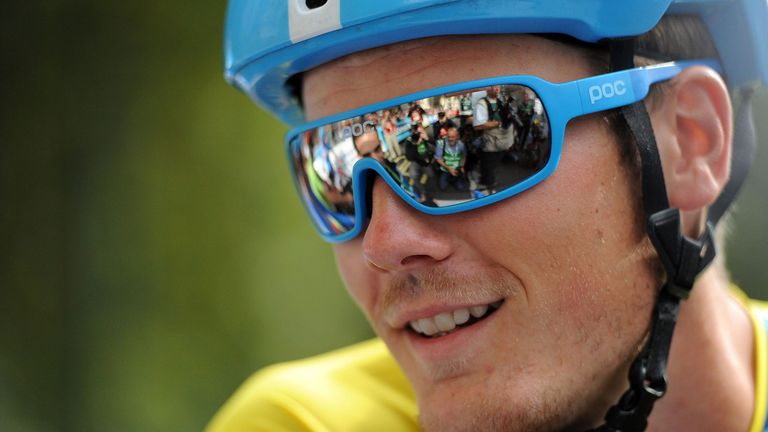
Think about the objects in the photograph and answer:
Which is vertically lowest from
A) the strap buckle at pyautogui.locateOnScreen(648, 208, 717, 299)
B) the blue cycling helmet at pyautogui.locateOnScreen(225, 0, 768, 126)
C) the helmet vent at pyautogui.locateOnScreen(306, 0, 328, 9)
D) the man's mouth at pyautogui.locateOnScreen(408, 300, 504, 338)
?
the man's mouth at pyautogui.locateOnScreen(408, 300, 504, 338)

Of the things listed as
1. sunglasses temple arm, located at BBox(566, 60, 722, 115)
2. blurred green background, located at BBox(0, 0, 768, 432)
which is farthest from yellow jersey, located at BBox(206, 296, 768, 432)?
blurred green background, located at BBox(0, 0, 768, 432)

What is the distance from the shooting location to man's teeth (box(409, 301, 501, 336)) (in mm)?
1910

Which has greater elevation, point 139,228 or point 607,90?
point 607,90

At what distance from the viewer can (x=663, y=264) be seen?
1940 millimetres

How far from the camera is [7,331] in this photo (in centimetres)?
425

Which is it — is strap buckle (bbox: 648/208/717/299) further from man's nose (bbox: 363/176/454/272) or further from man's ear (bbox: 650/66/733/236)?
man's nose (bbox: 363/176/454/272)

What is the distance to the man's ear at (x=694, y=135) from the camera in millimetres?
1940

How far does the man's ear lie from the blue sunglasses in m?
0.11

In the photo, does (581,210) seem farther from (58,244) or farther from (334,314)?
(334,314)

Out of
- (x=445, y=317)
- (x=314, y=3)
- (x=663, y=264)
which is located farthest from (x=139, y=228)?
(x=663, y=264)

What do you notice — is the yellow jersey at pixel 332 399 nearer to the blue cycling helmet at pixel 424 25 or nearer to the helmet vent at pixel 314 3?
the blue cycling helmet at pixel 424 25

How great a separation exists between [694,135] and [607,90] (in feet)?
1.01

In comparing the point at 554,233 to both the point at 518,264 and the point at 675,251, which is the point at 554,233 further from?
the point at 675,251

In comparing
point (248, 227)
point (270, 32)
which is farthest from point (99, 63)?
point (270, 32)
